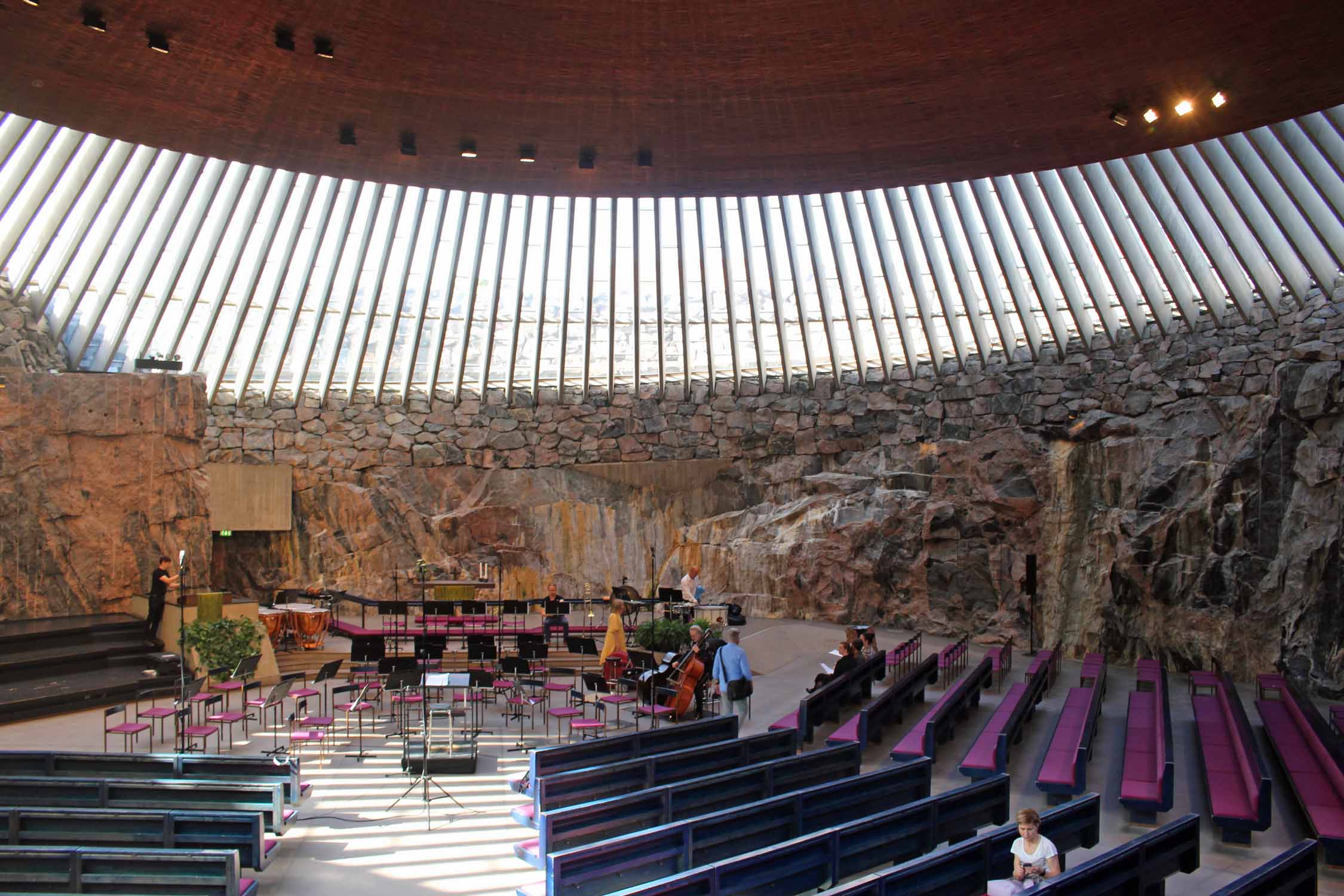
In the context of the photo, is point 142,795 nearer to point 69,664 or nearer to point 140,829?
point 140,829

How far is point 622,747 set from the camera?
841 cm

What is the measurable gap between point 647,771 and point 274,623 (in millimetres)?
10349

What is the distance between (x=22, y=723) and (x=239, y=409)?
9994 mm

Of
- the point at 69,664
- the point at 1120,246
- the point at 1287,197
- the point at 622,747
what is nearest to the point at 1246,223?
the point at 1287,197

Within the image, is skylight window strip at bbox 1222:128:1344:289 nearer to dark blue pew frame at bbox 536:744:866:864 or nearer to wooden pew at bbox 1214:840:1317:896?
dark blue pew frame at bbox 536:744:866:864

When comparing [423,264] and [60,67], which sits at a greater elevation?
[423,264]

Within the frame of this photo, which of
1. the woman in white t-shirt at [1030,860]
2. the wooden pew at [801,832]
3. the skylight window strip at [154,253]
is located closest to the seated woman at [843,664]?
the wooden pew at [801,832]

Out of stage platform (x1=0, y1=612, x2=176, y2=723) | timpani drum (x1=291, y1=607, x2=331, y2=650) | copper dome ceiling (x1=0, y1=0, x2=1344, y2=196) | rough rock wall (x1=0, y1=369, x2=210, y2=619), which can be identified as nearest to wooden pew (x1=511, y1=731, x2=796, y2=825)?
copper dome ceiling (x1=0, y1=0, x2=1344, y2=196)

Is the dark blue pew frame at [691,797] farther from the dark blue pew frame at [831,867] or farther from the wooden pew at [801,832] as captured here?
the dark blue pew frame at [831,867]

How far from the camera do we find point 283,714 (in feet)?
37.5

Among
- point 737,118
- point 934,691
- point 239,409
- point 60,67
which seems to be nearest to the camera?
point 60,67

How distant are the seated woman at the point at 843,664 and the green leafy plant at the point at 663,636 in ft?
7.59

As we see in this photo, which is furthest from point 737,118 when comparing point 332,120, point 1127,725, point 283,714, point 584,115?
point 283,714

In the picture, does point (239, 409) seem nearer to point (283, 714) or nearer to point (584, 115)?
point (283, 714)
